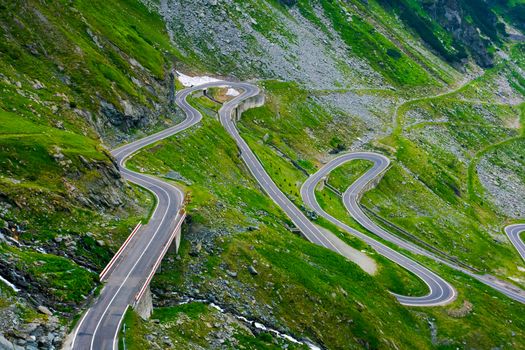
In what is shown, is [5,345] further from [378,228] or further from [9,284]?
[378,228]

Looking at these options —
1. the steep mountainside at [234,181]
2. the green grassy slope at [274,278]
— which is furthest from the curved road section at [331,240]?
the green grassy slope at [274,278]

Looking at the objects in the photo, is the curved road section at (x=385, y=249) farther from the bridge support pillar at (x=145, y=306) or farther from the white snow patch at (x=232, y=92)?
the bridge support pillar at (x=145, y=306)

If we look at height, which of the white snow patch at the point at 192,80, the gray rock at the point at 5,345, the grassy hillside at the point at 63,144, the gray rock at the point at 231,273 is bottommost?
the white snow patch at the point at 192,80

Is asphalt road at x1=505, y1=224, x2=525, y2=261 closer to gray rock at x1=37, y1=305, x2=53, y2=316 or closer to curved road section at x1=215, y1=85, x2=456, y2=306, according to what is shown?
curved road section at x1=215, y1=85, x2=456, y2=306

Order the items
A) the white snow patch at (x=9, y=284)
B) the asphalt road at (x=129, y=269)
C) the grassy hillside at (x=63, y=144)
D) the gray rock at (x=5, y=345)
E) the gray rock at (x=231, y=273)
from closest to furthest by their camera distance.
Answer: the gray rock at (x=5, y=345) < the white snow patch at (x=9, y=284) < the asphalt road at (x=129, y=269) < the grassy hillside at (x=63, y=144) < the gray rock at (x=231, y=273)

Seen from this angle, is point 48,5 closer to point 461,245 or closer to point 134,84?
point 134,84

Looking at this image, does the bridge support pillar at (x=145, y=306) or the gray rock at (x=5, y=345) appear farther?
the bridge support pillar at (x=145, y=306)

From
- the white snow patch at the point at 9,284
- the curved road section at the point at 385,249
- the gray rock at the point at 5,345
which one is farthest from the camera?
the curved road section at the point at 385,249
